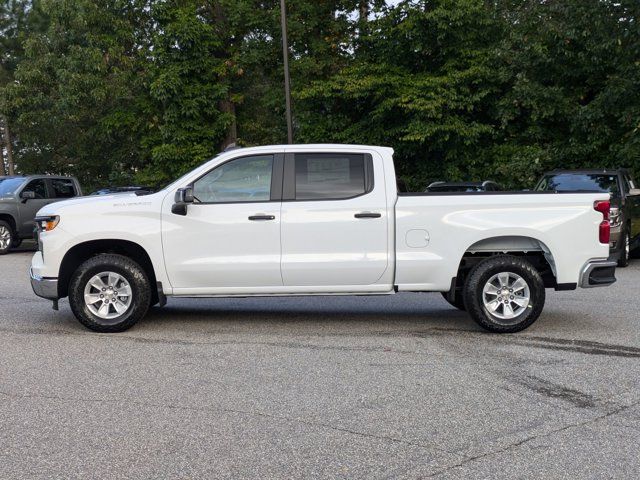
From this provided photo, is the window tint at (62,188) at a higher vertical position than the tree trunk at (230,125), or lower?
lower

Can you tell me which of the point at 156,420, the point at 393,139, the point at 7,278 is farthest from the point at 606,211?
the point at 393,139

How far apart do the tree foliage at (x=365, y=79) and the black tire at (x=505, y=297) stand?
12.4 metres

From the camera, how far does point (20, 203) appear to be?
18.3 meters

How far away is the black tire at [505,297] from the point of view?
742cm

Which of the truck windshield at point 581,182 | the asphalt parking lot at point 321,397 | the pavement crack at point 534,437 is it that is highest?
the truck windshield at point 581,182

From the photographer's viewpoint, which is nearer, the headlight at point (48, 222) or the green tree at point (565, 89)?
the headlight at point (48, 222)

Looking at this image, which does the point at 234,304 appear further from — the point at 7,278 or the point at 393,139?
the point at 393,139

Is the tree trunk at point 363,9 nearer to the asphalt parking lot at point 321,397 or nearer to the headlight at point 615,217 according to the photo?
the headlight at point 615,217

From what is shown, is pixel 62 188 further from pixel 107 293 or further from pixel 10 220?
pixel 107 293

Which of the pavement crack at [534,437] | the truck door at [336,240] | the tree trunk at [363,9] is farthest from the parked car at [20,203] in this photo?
the pavement crack at [534,437]

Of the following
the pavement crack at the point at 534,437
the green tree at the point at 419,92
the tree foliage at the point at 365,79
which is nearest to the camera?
the pavement crack at the point at 534,437

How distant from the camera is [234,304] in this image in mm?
9523

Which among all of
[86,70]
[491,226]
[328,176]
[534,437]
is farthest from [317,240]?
[86,70]

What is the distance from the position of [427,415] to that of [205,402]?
1552mm
